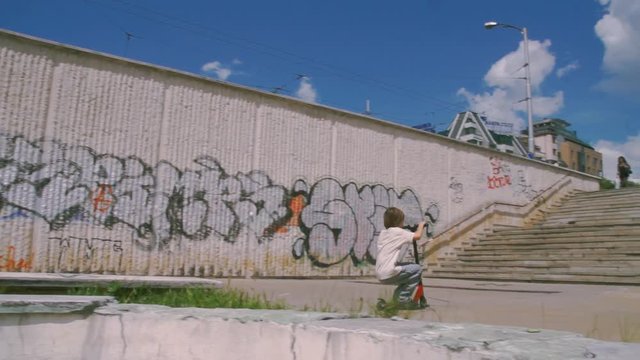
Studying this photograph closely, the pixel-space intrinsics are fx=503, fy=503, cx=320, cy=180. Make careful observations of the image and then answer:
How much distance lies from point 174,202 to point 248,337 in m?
7.79

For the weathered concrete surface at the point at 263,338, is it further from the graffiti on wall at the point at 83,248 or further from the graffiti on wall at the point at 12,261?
the graffiti on wall at the point at 83,248

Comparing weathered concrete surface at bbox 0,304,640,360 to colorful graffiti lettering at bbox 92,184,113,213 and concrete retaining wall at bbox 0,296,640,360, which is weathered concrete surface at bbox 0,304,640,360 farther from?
colorful graffiti lettering at bbox 92,184,113,213

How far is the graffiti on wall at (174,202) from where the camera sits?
360 inches

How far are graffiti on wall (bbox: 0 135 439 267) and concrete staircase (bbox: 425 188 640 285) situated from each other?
3372 millimetres

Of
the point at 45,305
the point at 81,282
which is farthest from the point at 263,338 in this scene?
the point at 81,282

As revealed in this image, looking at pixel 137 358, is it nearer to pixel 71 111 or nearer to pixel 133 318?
pixel 133 318

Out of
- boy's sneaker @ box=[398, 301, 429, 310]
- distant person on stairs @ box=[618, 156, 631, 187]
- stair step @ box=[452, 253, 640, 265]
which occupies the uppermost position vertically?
distant person on stairs @ box=[618, 156, 631, 187]

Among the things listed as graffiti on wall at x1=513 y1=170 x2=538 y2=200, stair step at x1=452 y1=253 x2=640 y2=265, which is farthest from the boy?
graffiti on wall at x1=513 y1=170 x2=538 y2=200

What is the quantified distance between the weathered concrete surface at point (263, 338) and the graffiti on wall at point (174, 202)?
5.86m

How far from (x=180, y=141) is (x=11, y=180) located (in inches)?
129

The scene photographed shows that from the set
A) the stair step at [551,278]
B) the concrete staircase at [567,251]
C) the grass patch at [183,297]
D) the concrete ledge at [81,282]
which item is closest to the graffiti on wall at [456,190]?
the concrete staircase at [567,251]

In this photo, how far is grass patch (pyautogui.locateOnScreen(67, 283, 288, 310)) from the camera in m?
5.06

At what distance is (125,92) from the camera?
10.3 m

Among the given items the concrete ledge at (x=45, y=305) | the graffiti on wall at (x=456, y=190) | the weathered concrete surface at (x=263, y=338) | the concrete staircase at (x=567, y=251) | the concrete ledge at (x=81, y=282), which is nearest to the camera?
the weathered concrete surface at (x=263, y=338)
